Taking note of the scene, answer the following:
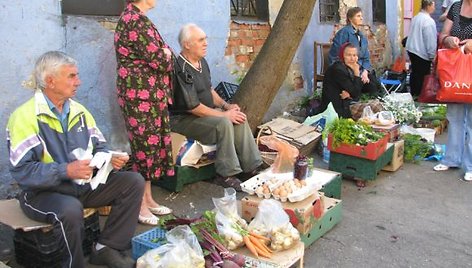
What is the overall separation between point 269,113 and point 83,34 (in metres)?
3.27

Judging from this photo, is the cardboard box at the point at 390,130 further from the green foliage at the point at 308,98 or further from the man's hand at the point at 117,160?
the man's hand at the point at 117,160

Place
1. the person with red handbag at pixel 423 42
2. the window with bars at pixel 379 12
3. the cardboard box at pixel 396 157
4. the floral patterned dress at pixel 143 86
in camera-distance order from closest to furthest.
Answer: the floral patterned dress at pixel 143 86 → the cardboard box at pixel 396 157 → the person with red handbag at pixel 423 42 → the window with bars at pixel 379 12

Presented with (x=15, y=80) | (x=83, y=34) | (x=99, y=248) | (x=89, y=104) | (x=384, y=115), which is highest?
(x=83, y=34)

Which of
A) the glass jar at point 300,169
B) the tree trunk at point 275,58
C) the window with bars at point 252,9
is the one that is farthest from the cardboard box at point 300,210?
the window with bars at point 252,9

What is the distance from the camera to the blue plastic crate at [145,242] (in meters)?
3.07

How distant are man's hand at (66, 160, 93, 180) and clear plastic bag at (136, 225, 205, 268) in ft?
1.90

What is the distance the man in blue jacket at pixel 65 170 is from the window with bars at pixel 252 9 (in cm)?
403

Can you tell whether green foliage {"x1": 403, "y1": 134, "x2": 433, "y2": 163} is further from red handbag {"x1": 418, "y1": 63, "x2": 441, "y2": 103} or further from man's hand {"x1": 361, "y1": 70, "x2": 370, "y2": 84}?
man's hand {"x1": 361, "y1": 70, "x2": 370, "y2": 84}

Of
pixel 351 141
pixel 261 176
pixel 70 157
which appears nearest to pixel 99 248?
pixel 70 157

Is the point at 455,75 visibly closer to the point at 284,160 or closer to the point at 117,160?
the point at 284,160

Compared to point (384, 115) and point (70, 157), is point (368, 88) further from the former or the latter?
point (70, 157)

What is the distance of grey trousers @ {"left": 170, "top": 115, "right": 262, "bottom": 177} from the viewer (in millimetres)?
4523

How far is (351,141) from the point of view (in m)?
4.98

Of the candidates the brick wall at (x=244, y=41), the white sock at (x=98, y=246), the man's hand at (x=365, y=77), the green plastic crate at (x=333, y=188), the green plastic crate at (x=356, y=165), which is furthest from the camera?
the man's hand at (x=365, y=77)
